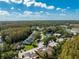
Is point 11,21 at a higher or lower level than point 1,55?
higher

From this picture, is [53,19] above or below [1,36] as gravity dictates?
above

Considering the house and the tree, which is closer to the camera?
the tree

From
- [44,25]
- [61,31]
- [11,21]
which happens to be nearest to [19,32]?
[11,21]

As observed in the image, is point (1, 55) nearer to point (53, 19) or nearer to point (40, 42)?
point (40, 42)

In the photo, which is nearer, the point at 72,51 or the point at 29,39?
the point at 72,51

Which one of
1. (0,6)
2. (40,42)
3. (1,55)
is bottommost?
(1,55)

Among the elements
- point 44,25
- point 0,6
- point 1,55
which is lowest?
point 1,55

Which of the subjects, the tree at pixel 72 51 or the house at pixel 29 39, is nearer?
the tree at pixel 72 51

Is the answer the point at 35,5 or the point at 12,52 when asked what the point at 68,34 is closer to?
the point at 35,5

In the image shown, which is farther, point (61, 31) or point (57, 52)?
point (61, 31)
